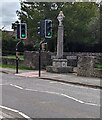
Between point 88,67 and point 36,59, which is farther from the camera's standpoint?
point 36,59

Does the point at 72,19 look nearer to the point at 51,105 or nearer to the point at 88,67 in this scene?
the point at 88,67

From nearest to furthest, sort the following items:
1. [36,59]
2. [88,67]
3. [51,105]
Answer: [51,105]
[88,67]
[36,59]

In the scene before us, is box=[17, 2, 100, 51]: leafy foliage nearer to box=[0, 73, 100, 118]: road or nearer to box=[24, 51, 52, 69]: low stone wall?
box=[24, 51, 52, 69]: low stone wall

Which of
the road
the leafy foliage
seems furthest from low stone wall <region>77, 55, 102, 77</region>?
the leafy foliage

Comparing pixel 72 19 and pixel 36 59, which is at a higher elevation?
pixel 72 19

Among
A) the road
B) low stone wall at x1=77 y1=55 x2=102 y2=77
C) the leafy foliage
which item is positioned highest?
the leafy foliage

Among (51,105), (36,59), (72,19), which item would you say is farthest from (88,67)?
(72,19)

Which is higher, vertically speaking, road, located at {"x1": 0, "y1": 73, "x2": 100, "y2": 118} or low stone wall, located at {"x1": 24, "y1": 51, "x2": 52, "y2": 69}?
low stone wall, located at {"x1": 24, "y1": 51, "x2": 52, "y2": 69}

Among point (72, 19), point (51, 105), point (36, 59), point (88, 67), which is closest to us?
point (51, 105)

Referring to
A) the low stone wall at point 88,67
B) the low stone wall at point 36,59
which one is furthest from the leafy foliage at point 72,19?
the low stone wall at point 88,67

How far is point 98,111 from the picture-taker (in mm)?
10633

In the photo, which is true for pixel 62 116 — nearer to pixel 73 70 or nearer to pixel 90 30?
pixel 73 70

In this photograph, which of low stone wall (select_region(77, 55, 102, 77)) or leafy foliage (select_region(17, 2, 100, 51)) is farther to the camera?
leafy foliage (select_region(17, 2, 100, 51))

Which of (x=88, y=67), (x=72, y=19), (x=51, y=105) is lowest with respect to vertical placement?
(x=51, y=105)
